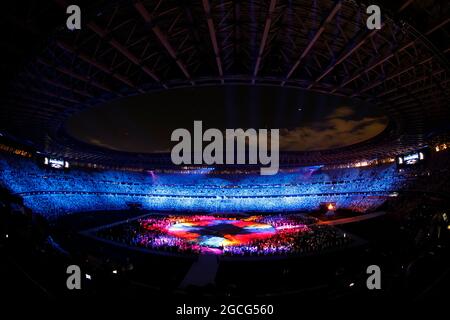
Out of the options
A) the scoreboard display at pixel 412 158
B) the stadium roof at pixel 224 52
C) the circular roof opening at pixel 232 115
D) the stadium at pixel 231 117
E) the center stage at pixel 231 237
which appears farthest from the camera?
the scoreboard display at pixel 412 158

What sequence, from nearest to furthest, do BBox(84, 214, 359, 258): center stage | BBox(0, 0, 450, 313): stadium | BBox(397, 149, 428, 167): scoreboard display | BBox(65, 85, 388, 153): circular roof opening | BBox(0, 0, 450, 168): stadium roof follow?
BBox(0, 0, 450, 313): stadium < BBox(0, 0, 450, 168): stadium roof < BBox(65, 85, 388, 153): circular roof opening < BBox(84, 214, 359, 258): center stage < BBox(397, 149, 428, 167): scoreboard display

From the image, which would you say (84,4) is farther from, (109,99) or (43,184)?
(43,184)

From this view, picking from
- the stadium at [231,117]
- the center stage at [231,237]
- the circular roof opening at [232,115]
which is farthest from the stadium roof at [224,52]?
the center stage at [231,237]

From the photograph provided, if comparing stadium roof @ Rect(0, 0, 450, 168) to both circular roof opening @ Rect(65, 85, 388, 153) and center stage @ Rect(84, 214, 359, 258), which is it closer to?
circular roof opening @ Rect(65, 85, 388, 153)

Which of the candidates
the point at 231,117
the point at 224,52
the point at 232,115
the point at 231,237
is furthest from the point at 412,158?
the point at 224,52

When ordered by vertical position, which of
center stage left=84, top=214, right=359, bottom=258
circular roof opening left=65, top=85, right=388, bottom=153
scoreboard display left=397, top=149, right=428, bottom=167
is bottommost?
center stage left=84, top=214, right=359, bottom=258

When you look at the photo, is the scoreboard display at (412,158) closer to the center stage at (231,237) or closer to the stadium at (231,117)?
the stadium at (231,117)

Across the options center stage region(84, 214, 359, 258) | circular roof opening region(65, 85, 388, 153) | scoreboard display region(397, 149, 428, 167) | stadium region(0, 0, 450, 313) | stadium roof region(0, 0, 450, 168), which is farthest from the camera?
scoreboard display region(397, 149, 428, 167)

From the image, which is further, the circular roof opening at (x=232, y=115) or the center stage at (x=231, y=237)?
the center stage at (x=231, y=237)

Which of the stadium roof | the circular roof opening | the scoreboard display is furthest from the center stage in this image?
the scoreboard display
